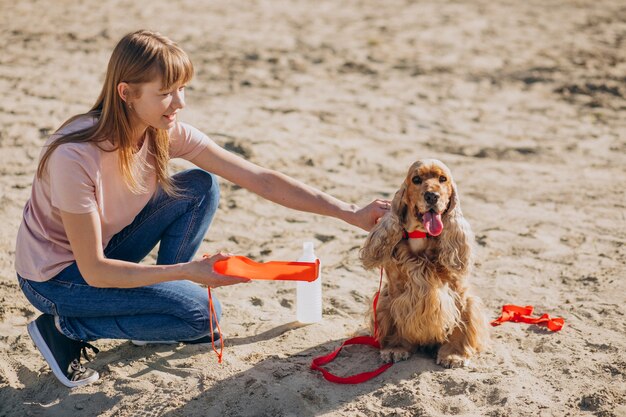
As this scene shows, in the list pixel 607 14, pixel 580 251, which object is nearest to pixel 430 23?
pixel 607 14

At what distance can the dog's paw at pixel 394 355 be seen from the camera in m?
3.95

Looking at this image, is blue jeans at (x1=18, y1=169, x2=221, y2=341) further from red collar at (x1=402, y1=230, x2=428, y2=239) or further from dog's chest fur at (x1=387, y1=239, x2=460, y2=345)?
red collar at (x1=402, y1=230, x2=428, y2=239)

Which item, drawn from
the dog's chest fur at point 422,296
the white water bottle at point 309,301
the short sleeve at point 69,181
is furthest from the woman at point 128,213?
the white water bottle at point 309,301

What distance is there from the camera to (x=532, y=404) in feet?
11.8

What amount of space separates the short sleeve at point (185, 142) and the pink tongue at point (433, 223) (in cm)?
130

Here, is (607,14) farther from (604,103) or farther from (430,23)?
(604,103)

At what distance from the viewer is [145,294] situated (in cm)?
384

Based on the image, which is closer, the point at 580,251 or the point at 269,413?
the point at 269,413

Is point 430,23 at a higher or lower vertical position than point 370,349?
higher

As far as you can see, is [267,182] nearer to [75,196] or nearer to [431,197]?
[431,197]

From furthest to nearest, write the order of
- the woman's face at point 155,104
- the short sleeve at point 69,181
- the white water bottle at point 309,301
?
the white water bottle at point 309,301 < the woman's face at point 155,104 < the short sleeve at point 69,181

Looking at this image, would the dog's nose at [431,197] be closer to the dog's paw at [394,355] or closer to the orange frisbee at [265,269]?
the orange frisbee at [265,269]

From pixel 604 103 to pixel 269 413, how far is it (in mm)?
6489

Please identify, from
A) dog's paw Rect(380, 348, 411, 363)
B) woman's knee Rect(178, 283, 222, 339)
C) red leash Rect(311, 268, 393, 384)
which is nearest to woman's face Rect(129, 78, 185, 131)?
woman's knee Rect(178, 283, 222, 339)
